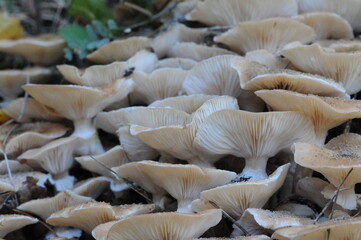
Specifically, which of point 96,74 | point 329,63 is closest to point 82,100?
point 96,74

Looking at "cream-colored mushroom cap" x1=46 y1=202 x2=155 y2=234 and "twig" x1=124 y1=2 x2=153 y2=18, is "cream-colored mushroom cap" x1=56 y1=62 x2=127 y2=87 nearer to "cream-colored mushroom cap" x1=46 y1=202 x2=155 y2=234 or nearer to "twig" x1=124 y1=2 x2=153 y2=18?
"twig" x1=124 y1=2 x2=153 y2=18

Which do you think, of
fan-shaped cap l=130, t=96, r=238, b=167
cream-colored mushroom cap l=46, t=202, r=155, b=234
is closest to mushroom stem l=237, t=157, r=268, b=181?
fan-shaped cap l=130, t=96, r=238, b=167

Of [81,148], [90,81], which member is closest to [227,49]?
[90,81]

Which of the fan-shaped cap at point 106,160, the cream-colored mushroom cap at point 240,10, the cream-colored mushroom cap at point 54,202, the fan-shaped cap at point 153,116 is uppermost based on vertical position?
the cream-colored mushroom cap at point 240,10

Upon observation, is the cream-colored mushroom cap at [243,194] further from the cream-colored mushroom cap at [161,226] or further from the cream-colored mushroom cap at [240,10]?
the cream-colored mushroom cap at [240,10]

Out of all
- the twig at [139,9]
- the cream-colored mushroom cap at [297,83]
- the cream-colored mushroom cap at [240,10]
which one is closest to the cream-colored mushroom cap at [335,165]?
the cream-colored mushroom cap at [297,83]

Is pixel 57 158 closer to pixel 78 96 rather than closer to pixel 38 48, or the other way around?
pixel 78 96

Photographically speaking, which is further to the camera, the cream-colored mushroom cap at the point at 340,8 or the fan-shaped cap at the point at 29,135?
the cream-colored mushroom cap at the point at 340,8
